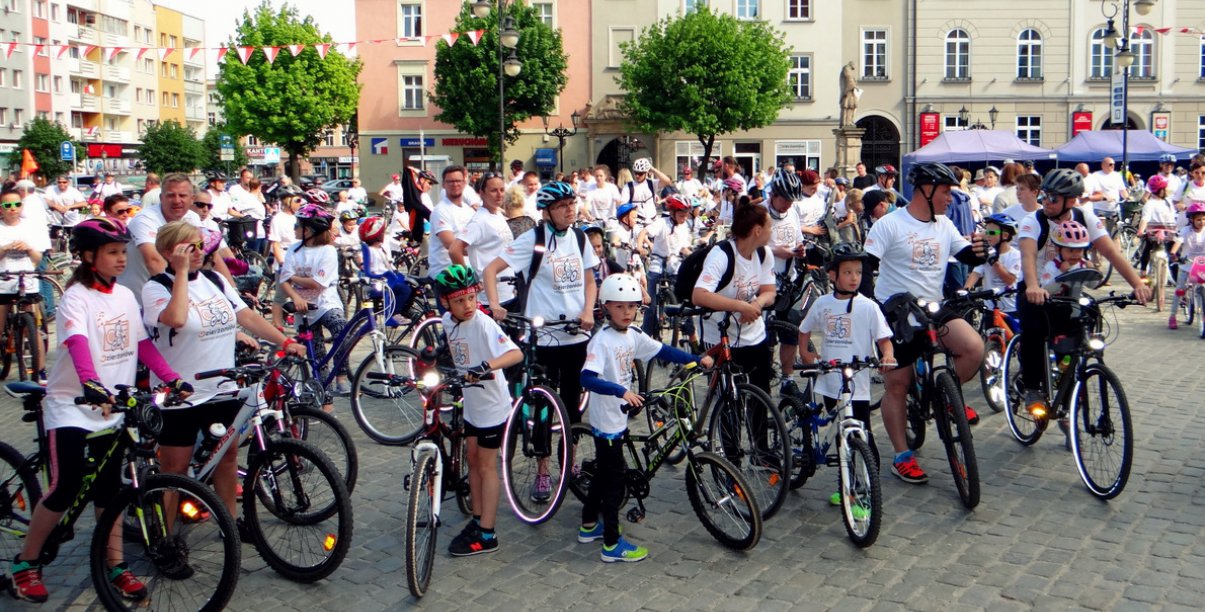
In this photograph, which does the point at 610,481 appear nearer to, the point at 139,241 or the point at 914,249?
the point at 914,249

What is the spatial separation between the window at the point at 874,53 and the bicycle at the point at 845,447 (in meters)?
44.4

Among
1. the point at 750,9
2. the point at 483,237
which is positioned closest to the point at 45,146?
the point at 750,9

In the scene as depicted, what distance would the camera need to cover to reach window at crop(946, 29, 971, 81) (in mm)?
47625

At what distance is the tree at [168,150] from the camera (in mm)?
66875

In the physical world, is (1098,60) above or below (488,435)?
above

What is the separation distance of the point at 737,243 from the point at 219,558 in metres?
3.40

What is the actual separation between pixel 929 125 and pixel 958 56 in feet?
11.3

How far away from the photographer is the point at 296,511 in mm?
5496

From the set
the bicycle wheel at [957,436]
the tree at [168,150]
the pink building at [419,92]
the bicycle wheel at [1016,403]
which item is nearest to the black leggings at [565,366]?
the bicycle wheel at [957,436]

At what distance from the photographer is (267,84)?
54.9 metres

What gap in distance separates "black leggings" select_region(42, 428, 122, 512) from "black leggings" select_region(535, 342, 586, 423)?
8.42ft

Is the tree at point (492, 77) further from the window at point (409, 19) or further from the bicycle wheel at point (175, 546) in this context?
the bicycle wheel at point (175, 546)

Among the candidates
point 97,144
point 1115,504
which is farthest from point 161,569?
point 97,144

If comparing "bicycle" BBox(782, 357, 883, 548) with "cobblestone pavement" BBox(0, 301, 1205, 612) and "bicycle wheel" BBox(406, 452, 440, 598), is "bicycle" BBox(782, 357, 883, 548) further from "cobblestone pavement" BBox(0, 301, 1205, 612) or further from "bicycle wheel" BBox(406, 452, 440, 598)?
"bicycle wheel" BBox(406, 452, 440, 598)
